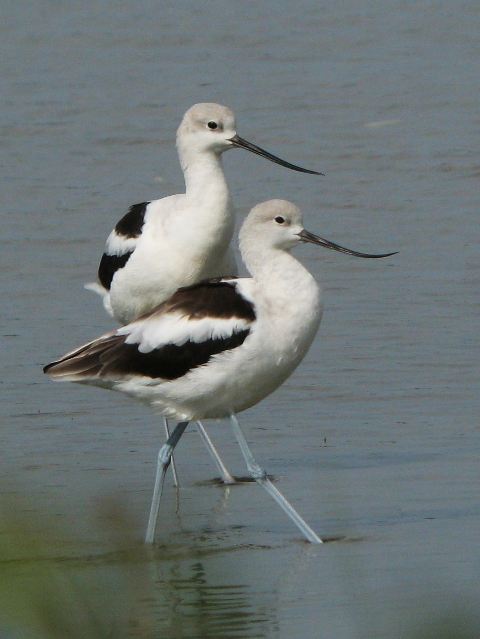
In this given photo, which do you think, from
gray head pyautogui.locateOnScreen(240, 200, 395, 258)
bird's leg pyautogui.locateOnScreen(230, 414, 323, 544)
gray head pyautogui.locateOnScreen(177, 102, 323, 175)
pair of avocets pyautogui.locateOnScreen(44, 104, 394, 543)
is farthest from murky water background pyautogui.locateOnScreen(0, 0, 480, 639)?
gray head pyautogui.locateOnScreen(177, 102, 323, 175)

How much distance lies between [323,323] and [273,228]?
2730mm

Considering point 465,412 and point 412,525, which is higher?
point 412,525

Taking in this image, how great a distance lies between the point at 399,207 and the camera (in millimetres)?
10641

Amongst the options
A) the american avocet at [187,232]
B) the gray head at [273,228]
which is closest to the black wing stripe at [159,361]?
the gray head at [273,228]

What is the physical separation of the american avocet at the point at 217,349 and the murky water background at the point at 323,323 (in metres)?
0.35

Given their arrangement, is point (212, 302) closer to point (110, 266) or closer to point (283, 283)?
point (283, 283)

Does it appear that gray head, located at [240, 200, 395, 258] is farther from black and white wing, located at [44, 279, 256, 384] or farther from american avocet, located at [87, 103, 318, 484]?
american avocet, located at [87, 103, 318, 484]

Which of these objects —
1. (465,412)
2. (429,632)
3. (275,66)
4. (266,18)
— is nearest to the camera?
(429,632)

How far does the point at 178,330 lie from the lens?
17.1 feet

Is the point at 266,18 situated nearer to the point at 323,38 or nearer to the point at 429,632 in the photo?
the point at 323,38

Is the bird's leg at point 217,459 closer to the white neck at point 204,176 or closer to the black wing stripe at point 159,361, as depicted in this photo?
the black wing stripe at point 159,361

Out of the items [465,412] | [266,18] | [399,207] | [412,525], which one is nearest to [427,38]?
[266,18]

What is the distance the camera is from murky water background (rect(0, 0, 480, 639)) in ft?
12.5

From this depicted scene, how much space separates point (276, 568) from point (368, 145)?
821 cm
